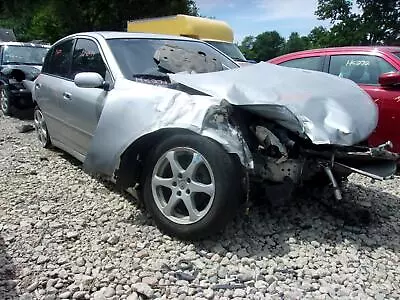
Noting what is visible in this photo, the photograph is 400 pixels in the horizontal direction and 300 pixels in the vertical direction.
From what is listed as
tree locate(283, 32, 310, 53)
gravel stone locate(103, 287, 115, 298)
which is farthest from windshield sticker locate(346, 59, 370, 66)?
tree locate(283, 32, 310, 53)

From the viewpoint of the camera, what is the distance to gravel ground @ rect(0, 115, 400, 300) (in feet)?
9.20

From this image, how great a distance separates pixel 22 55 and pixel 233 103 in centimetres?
868

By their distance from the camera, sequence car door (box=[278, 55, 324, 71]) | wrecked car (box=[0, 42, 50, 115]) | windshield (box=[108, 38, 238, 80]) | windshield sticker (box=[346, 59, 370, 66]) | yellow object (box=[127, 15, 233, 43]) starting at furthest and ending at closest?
1. yellow object (box=[127, 15, 233, 43])
2. wrecked car (box=[0, 42, 50, 115])
3. car door (box=[278, 55, 324, 71])
4. windshield sticker (box=[346, 59, 370, 66])
5. windshield (box=[108, 38, 238, 80])

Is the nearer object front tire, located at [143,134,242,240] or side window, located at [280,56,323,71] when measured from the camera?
front tire, located at [143,134,242,240]

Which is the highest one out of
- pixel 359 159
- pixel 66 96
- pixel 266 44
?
pixel 66 96

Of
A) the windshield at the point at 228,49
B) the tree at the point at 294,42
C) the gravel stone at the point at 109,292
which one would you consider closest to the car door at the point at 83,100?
the gravel stone at the point at 109,292

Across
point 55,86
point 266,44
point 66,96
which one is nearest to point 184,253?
point 66,96

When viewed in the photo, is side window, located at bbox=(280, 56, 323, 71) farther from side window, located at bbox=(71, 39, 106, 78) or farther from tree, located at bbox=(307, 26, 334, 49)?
tree, located at bbox=(307, 26, 334, 49)

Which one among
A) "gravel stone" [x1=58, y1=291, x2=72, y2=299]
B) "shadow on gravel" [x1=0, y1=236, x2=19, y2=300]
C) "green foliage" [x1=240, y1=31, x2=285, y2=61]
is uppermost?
"gravel stone" [x1=58, y1=291, x2=72, y2=299]

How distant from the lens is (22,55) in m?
10.6

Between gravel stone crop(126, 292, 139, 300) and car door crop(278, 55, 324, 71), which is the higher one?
car door crop(278, 55, 324, 71)

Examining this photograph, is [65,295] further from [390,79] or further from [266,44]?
[266,44]

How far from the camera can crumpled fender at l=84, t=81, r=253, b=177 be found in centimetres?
320

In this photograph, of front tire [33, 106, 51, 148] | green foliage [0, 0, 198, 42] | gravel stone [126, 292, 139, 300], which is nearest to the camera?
gravel stone [126, 292, 139, 300]
